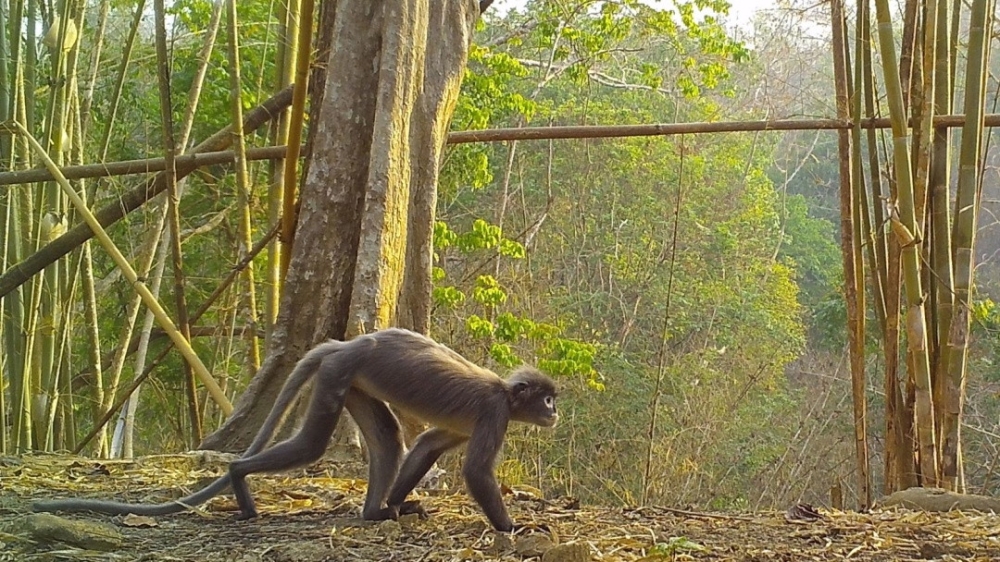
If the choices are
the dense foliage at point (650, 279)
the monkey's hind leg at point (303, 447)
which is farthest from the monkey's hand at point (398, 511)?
the dense foliage at point (650, 279)

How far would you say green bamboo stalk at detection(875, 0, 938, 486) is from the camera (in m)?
4.30

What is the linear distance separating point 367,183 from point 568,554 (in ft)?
7.74

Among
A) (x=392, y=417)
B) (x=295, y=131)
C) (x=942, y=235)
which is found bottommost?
(x=392, y=417)

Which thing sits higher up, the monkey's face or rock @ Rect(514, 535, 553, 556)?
the monkey's face

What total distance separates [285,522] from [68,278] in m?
3.17

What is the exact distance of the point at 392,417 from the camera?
3.95m

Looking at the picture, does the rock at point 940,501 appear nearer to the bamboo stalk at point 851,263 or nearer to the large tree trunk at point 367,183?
the bamboo stalk at point 851,263

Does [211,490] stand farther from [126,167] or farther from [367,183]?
[126,167]

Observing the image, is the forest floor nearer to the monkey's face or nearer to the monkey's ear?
the monkey's face

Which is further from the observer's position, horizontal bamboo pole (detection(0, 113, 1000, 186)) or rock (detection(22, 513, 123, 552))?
horizontal bamboo pole (detection(0, 113, 1000, 186))

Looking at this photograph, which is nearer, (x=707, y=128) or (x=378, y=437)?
(x=378, y=437)

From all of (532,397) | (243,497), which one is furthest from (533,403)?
(243,497)

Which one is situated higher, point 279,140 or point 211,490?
point 279,140

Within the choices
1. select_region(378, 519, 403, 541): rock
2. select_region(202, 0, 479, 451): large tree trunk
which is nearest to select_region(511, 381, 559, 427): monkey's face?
select_region(378, 519, 403, 541): rock
